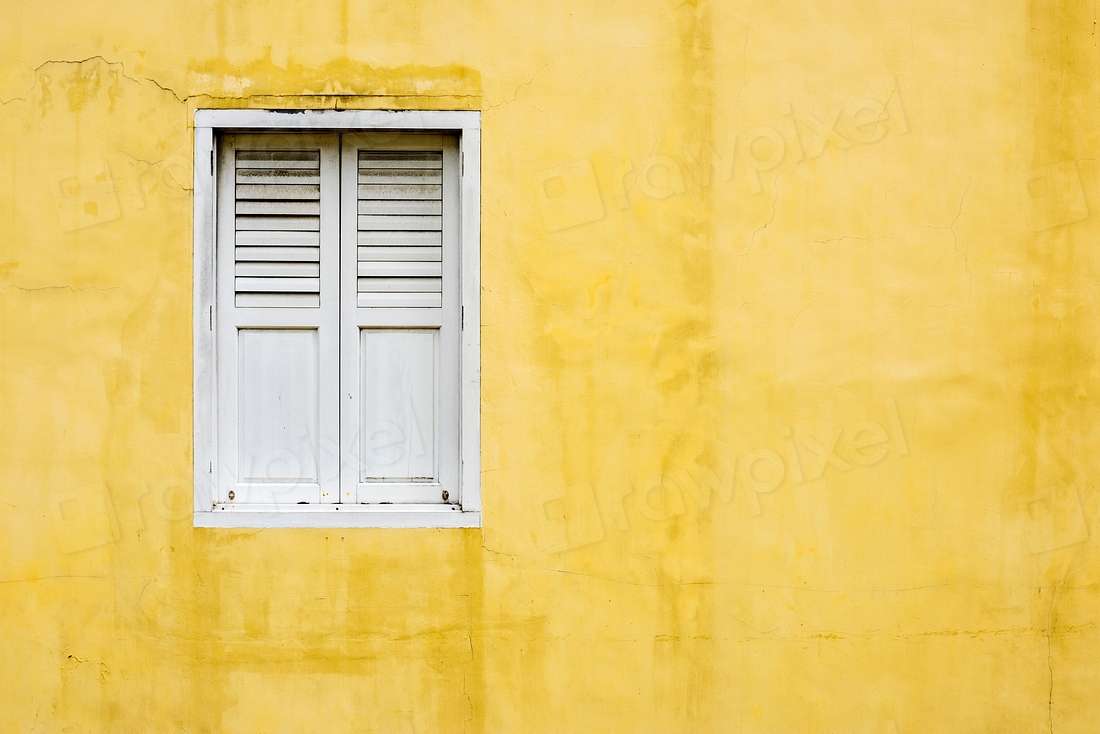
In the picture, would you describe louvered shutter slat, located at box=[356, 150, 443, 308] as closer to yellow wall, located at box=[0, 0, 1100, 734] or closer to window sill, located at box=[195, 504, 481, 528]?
yellow wall, located at box=[0, 0, 1100, 734]

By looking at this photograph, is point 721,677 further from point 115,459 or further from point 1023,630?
point 115,459

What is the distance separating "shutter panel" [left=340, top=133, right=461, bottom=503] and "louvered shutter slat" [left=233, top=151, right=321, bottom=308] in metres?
0.14

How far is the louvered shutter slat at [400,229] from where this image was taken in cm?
328

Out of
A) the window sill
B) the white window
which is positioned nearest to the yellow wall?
the window sill

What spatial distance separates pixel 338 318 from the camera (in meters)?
3.27

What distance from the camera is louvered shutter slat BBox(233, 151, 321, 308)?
328cm

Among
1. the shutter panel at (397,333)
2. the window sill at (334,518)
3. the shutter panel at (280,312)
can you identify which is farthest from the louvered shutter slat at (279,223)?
the window sill at (334,518)

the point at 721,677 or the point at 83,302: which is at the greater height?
the point at 83,302

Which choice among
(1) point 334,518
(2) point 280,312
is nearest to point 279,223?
(2) point 280,312

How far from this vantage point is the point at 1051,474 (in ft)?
10.6

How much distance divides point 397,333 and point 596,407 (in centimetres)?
88

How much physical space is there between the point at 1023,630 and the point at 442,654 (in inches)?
93.1

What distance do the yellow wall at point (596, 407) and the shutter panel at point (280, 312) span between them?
189 mm

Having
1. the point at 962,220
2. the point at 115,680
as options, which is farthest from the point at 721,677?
the point at 115,680
